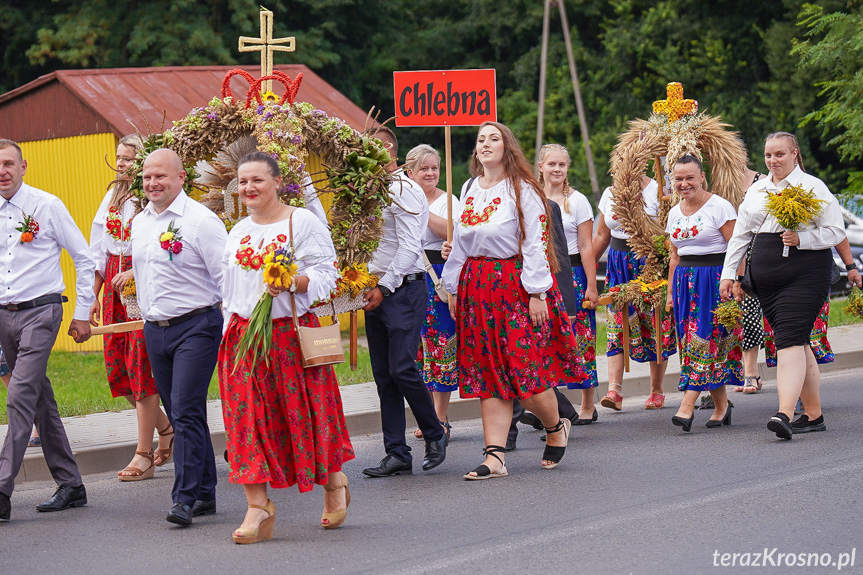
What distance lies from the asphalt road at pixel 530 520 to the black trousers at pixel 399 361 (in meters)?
0.30

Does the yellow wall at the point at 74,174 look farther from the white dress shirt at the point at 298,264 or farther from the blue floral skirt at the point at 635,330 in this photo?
the white dress shirt at the point at 298,264

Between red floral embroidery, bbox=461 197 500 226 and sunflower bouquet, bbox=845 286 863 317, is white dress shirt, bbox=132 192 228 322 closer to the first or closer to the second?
red floral embroidery, bbox=461 197 500 226

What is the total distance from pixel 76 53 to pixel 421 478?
811 inches

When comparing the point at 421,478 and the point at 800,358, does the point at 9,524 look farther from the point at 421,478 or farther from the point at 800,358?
the point at 800,358

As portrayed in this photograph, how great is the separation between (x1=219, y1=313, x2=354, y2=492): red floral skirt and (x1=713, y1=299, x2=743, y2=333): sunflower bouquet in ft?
11.9

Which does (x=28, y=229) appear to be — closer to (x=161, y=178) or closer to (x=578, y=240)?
(x=161, y=178)

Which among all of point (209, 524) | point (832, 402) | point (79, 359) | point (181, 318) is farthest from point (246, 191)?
point (79, 359)

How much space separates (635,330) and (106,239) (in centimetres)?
430

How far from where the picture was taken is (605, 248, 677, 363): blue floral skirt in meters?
9.66

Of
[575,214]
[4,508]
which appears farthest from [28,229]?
[575,214]

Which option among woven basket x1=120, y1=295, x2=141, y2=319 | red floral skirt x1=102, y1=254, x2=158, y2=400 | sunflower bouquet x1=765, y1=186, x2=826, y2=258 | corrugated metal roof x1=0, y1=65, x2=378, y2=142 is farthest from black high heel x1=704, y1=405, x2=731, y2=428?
corrugated metal roof x1=0, y1=65, x2=378, y2=142

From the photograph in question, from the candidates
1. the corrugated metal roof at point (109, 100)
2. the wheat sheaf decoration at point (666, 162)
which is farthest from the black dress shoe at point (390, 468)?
the corrugated metal roof at point (109, 100)

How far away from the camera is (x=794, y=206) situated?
25.8ft

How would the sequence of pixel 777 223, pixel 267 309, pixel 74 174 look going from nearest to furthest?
1. pixel 267 309
2. pixel 777 223
3. pixel 74 174
